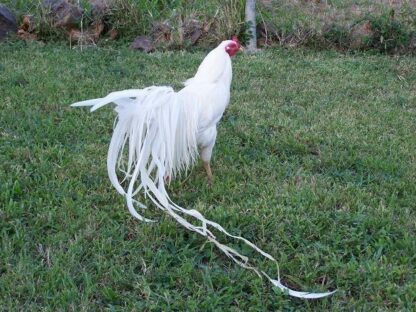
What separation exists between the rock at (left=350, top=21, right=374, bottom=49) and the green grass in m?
1.96

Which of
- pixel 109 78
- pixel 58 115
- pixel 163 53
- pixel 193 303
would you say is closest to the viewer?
pixel 193 303

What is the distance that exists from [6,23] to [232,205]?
5.85 metres

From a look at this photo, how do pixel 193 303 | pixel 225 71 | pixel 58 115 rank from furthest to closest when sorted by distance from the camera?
pixel 58 115, pixel 225 71, pixel 193 303

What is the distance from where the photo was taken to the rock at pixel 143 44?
8.13 metres

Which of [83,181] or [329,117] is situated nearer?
[83,181]

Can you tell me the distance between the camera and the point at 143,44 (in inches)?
323

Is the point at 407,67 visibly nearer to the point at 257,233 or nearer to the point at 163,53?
the point at 163,53

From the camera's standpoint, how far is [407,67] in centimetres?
737

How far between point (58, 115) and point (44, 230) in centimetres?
207

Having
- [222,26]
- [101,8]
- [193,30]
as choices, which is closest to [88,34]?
[101,8]

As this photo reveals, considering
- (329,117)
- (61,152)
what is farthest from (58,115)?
(329,117)

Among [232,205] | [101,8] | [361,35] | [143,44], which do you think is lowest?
[143,44]

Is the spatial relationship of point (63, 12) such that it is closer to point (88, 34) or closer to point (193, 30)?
point (88, 34)

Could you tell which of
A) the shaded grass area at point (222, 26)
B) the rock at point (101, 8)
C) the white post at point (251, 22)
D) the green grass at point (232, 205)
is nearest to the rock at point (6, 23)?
the shaded grass area at point (222, 26)
